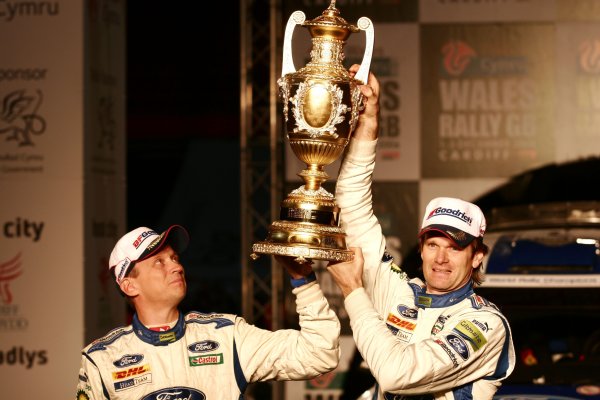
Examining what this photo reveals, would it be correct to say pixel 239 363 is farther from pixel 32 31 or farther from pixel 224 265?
pixel 224 265

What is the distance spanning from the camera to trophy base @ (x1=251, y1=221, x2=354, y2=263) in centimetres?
332

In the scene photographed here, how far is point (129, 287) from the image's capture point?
140 inches

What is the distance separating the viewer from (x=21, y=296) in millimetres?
6902

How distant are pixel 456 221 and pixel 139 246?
0.97m

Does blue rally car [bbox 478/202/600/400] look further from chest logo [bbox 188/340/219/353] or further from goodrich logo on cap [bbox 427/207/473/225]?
chest logo [bbox 188/340/219/353]

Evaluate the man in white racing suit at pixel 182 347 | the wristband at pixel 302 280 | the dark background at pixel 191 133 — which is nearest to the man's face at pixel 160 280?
the man in white racing suit at pixel 182 347

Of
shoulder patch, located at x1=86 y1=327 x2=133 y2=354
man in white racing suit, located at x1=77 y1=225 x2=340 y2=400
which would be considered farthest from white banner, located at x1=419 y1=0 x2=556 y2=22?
shoulder patch, located at x1=86 y1=327 x2=133 y2=354

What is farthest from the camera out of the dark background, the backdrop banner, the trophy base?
the dark background

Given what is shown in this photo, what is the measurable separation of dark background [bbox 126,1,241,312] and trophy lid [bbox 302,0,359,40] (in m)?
6.51

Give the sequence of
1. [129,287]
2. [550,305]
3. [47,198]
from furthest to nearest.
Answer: [47,198] < [550,305] < [129,287]

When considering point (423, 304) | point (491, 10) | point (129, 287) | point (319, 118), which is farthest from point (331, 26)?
point (491, 10)

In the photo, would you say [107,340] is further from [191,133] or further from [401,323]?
[191,133]

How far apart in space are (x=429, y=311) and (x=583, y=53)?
396 cm

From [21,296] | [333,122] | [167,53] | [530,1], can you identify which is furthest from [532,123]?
[167,53]
